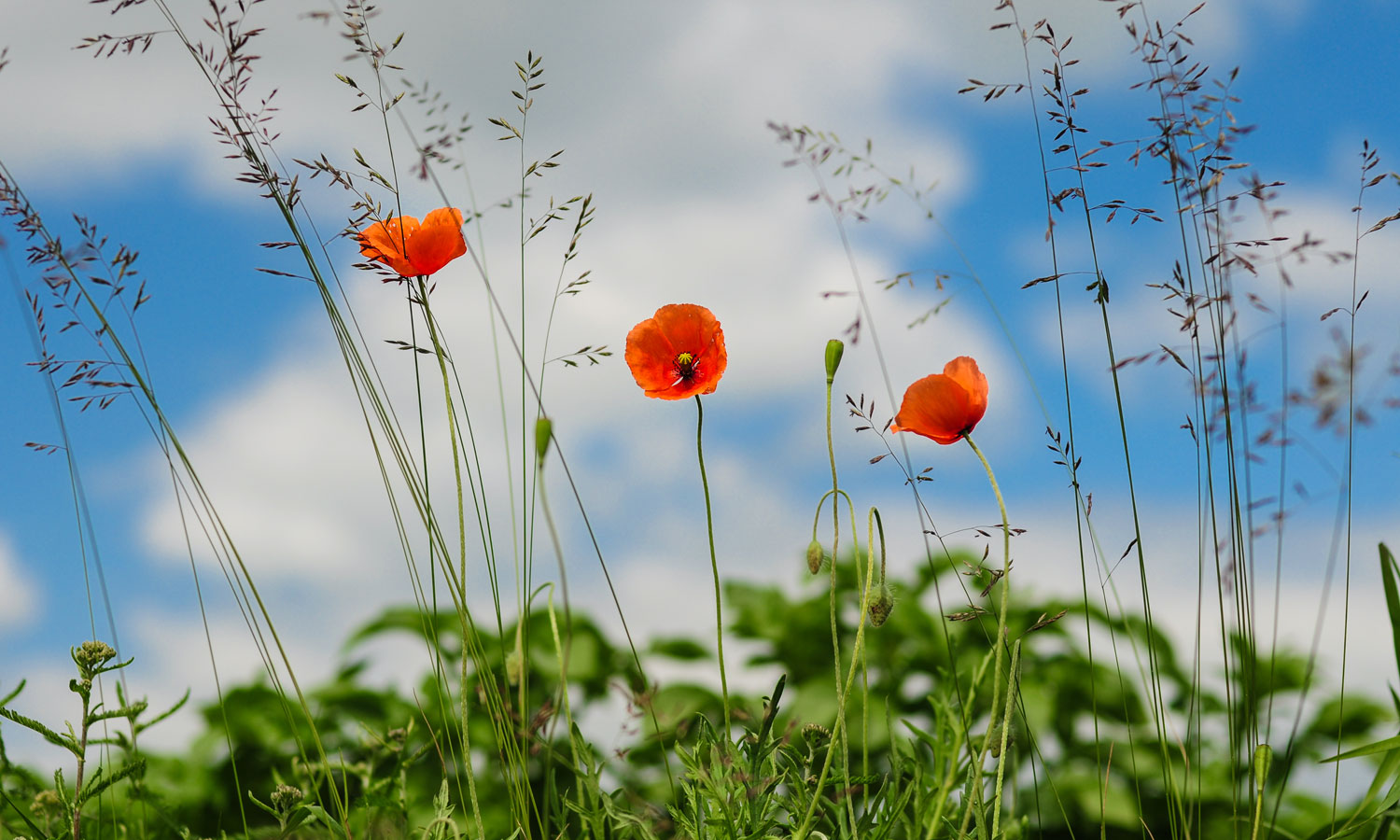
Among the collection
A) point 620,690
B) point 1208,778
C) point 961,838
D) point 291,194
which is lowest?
point 1208,778

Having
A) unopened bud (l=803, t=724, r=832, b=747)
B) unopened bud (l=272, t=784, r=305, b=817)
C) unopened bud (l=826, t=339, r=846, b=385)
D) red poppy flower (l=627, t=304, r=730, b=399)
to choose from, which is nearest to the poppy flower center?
red poppy flower (l=627, t=304, r=730, b=399)

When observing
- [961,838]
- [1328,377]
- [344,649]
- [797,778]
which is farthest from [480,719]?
[1328,377]

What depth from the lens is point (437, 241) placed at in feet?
4.07

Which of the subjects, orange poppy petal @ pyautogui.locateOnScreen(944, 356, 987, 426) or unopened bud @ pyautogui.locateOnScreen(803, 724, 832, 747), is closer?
orange poppy petal @ pyautogui.locateOnScreen(944, 356, 987, 426)

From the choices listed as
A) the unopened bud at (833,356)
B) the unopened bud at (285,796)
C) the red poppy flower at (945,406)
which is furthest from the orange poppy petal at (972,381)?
the unopened bud at (285,796)

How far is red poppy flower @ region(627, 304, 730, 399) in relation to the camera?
3.99 feet

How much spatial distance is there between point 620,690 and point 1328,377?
0.94 m

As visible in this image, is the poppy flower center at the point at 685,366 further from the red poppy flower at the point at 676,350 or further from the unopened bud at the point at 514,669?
the unopened bud at the point at 514,669

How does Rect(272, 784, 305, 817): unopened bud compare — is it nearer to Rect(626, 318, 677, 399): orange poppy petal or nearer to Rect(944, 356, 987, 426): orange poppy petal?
Rect(626, 318, 677, 399): orange poppy petal

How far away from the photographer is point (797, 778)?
3.79 ft

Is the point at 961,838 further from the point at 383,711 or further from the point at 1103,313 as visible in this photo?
the point at 383,711

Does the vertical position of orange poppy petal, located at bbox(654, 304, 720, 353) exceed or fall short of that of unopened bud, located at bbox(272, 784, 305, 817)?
it exceeds it

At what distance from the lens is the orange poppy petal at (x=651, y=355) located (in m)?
1.24

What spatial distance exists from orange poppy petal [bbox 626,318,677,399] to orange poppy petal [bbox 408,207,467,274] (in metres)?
0.23
